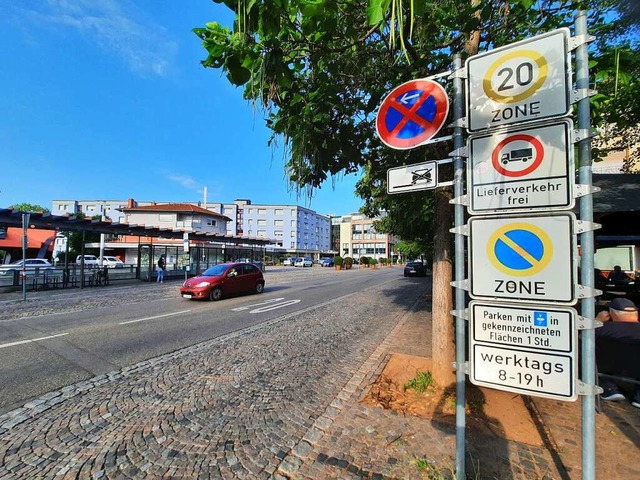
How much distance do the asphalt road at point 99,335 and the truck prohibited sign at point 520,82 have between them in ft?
18.8

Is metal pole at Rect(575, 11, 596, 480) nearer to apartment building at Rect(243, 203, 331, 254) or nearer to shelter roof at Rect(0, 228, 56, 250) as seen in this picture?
shelter roof at Rect(0, 228, 56, 250)

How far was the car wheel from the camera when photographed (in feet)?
42.3

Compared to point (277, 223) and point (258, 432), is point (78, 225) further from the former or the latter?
point (277, 223)

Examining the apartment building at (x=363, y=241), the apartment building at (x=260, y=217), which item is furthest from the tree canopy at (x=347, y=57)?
the apartment building at (x=363, y=241)

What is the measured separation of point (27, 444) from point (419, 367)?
181 inches

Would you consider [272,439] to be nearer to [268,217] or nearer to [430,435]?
[430,435]

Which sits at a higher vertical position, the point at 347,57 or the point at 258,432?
the point at 347,57

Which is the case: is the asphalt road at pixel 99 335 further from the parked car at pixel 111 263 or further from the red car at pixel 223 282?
the parked car at pixel 111 263

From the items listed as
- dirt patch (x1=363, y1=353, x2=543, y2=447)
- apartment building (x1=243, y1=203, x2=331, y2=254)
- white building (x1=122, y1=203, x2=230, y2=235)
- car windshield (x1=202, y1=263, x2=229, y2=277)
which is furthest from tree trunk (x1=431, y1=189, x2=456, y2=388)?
apartment building (x1=243, y1=203, x2=331, y2=254)

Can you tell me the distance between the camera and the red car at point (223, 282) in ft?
41.6

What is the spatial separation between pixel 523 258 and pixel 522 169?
21.6 inches

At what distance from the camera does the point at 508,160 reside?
2.04 metres

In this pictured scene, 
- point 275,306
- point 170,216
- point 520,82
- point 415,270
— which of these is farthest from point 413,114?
point 170,216

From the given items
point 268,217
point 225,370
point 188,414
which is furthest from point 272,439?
point 268,217
